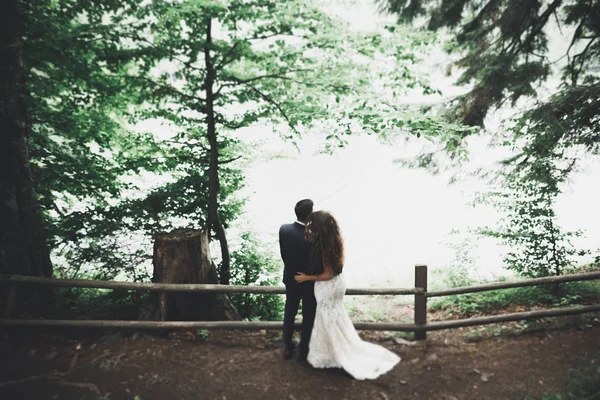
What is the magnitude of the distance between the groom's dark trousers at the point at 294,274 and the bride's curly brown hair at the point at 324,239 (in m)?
0.13

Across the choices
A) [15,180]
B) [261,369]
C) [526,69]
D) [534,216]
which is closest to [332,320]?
[261,369]

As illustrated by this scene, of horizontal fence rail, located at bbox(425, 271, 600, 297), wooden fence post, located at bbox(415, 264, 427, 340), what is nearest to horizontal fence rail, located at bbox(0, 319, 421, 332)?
wooden fence post, located at bbox(415, 264, 427, 340)

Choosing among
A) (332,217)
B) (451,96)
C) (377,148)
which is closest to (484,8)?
(451,96)

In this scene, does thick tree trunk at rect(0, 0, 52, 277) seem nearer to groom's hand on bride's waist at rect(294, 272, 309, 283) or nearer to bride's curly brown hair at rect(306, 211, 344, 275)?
groom's hand on bride's waist at rect(294, 272, 309, 283)

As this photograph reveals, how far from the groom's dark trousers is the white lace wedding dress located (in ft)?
0.38

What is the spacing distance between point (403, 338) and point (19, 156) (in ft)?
22.2

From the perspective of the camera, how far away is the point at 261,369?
4.11 metres

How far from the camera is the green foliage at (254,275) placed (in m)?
6.25

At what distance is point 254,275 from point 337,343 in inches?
132

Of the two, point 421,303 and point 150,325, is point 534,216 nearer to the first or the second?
point 421,303

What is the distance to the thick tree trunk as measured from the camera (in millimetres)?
4895

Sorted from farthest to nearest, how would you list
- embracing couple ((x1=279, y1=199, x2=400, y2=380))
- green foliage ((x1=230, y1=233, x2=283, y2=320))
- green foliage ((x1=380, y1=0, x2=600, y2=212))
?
green foliage ((x1=230, y1=233, x2=283, y2=320)) → green foliage ((x1=380, y1=0, x2=600, y2=212)) → embracing couple ((x1=279, y1=199, x2=400, y2=380))

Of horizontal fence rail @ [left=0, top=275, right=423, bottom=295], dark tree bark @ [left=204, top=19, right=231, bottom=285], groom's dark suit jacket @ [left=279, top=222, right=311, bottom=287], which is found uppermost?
dark tree bark @ [left=204, top=19, right=231, bottom=285]

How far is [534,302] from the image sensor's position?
5.66 meters
